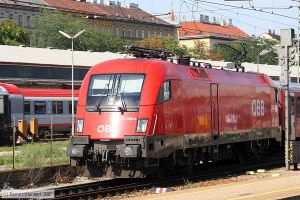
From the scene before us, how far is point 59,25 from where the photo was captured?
92.2m

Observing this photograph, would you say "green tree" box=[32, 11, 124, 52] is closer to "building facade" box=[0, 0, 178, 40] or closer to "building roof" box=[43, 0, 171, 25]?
"building facade" box=[0, 0, 178, 40]

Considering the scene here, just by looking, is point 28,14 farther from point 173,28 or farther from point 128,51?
point 128,51

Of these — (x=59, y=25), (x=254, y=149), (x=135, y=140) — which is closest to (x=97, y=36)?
(x=59, y=25)

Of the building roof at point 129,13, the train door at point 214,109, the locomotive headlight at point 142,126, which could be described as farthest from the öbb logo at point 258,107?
the building roof at point 129,13

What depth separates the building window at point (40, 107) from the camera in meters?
43.9

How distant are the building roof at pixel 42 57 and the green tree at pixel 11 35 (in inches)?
852

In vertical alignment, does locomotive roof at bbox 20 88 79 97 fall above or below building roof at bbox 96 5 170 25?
below

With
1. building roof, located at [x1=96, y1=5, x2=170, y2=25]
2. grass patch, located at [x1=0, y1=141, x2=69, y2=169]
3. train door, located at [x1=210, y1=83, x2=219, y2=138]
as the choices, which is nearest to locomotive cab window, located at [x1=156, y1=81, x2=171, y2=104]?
train door, located at [x1=210, y1=83, x2=219, y2=138]

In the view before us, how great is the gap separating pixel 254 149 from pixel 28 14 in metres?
91.8

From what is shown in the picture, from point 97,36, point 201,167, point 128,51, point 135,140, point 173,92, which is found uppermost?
point 97,36

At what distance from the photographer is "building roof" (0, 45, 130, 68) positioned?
57125 millimetres

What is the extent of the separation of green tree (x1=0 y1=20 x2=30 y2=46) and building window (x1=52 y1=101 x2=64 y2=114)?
3890cm

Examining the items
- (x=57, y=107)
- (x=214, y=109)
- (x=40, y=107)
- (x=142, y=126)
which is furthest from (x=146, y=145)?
(x=57, y=107)

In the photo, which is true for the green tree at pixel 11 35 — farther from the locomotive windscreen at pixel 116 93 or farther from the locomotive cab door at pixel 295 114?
the locomotive windscreen at pixel 116 93
